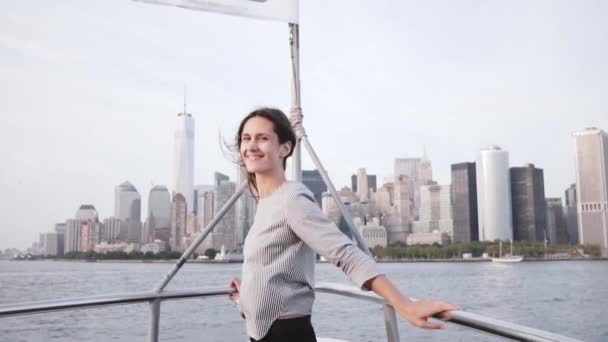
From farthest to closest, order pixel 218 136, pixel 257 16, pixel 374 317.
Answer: pixel 374 317 < pixel 257 16 < pixel 218 136

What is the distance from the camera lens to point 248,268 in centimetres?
97

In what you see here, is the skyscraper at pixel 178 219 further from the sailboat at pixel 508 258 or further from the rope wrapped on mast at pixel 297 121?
the sailboat at pixel 508 258

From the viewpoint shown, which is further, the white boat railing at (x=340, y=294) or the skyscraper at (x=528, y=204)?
the skyscraper at (x=528, y=204)

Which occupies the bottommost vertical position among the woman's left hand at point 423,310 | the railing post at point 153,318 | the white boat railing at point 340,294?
the railing post at point 153,318

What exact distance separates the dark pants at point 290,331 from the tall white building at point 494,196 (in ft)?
213

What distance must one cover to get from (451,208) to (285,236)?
69955 mm

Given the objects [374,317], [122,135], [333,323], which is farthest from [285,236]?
[122,135]

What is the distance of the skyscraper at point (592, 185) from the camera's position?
206ft

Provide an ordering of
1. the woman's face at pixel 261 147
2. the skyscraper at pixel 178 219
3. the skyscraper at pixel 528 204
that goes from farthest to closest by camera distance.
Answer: the skyscraper at pixel 528 204, the skyscraper at pixel 178 219, the woman's face at pixel 261 147

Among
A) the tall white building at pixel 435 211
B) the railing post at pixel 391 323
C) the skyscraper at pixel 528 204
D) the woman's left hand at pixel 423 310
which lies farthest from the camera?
the tall white building at pixel 435 211

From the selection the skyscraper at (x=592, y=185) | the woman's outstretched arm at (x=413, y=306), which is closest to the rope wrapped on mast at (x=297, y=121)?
the woman's outstretched arm at (x=413, y=306)

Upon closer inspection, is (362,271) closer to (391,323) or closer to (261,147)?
(261,147)

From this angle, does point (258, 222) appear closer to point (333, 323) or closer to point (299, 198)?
point (299, 198)

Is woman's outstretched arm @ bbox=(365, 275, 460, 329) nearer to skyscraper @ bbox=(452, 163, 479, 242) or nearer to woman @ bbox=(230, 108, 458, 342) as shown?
woman @ bbox=(230, 108, 458, 342)
